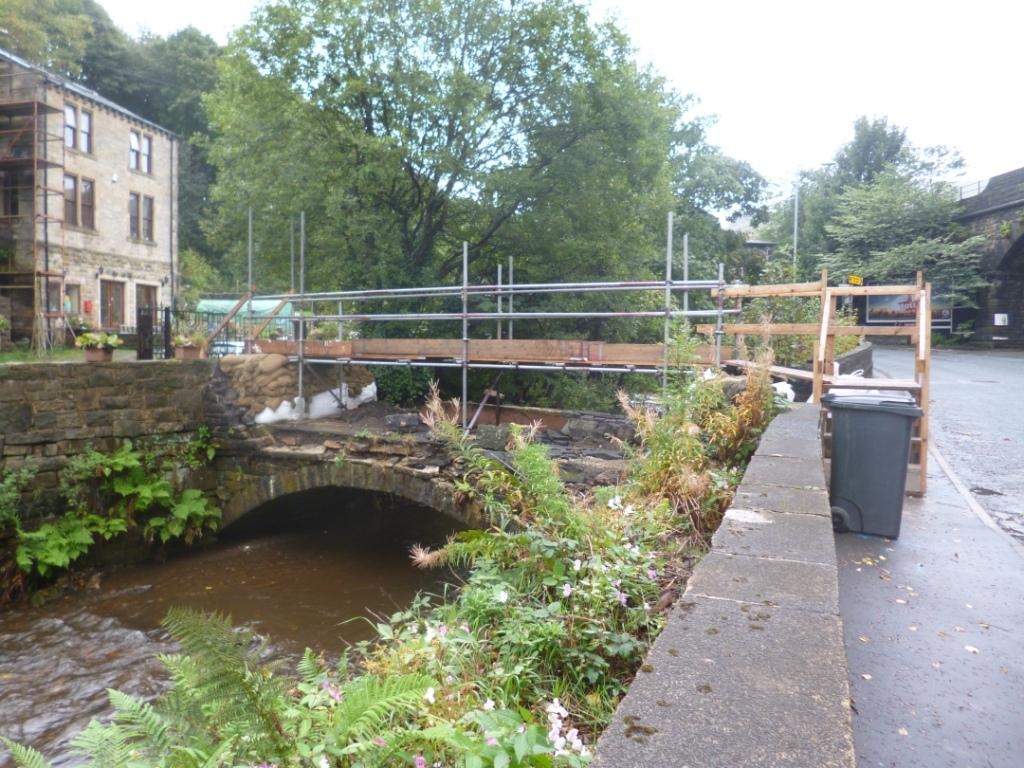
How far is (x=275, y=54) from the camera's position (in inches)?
522

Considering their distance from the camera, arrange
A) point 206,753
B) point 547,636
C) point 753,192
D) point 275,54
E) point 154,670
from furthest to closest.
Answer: point 753,192 < point 275,54 < point 154,670 < point 547,636 < point 206,753

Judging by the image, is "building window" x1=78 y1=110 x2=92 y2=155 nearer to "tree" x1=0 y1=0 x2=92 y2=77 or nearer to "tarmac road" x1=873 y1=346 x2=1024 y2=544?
"tree" x1=0 y1=0 x2=92 y2=77

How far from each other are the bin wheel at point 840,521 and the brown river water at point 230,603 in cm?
319

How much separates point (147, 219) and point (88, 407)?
2127 centimetres

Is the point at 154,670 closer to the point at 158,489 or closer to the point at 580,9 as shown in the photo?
the point at 158,489

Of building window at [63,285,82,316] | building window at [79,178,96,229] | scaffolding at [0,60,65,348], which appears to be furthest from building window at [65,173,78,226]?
building window at [63,285,82,316]

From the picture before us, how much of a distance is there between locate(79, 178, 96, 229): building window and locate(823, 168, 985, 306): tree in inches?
1147

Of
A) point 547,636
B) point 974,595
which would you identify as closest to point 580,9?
point 974,595

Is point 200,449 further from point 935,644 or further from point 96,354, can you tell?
point 935,644

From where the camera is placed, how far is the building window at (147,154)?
1108 inches

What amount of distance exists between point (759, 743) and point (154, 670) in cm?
736

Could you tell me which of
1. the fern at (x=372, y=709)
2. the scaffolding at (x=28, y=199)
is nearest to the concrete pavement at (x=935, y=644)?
the fern at (x=372, y=709)

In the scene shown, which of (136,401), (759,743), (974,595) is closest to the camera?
(759,743)

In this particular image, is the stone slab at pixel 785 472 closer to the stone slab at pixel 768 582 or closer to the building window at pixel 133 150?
the stone slab at pixel 768 582
